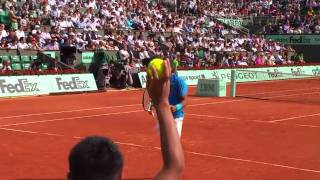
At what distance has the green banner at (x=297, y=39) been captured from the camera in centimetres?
4856

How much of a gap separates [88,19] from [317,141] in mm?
21098

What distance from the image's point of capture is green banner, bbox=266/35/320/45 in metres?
48.6

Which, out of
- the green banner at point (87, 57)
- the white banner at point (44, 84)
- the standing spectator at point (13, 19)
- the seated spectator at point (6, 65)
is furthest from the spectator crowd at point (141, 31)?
the white banner at point (44, 84)

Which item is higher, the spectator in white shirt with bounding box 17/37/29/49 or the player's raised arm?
the player's raised arm

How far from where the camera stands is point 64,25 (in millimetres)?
30641

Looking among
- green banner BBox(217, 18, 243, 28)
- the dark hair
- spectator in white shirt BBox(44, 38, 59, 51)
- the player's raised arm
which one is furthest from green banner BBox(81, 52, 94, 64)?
the dark hair

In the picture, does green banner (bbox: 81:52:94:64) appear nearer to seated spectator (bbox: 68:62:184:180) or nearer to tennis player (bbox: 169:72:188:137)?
tennis player (bbox: 169:72:188:137)

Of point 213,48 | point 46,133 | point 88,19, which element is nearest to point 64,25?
point 88,19

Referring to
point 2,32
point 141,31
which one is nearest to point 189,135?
point 2,32

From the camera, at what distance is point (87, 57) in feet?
96.5

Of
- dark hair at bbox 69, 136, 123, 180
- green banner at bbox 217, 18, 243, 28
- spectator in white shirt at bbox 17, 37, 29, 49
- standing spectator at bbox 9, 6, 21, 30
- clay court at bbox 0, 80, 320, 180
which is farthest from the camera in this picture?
green banner at bbox 217, 18, 243, 28

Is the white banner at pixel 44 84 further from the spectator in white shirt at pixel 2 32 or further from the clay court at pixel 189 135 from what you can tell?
the spectator in white shirt at pixel 2 32

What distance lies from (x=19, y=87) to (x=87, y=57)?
6.06 metres

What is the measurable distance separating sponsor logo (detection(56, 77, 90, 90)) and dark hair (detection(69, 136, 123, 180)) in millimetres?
23654
